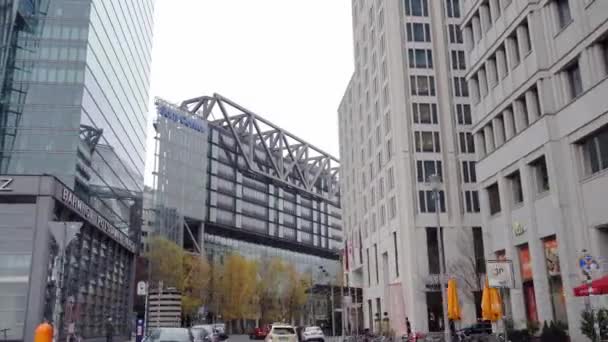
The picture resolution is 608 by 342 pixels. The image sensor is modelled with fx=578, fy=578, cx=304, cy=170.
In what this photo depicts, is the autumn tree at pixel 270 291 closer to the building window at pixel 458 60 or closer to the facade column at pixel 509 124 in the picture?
the building window at pixel 458 60

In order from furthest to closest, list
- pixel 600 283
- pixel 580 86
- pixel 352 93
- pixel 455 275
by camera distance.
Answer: pixel 352 93, pixel 455 275, pixel 580 86, pixel 600 283

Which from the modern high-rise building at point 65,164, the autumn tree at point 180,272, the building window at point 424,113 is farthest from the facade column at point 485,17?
the autumn tree at point 180,272

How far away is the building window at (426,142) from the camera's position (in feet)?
216

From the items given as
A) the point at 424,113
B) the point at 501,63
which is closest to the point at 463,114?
the point at 424,113

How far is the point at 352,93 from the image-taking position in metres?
94.3

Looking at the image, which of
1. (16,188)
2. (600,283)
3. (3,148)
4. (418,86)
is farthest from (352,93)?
(600,283)

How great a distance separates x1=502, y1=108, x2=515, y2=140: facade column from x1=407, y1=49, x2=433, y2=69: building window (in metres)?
33.6

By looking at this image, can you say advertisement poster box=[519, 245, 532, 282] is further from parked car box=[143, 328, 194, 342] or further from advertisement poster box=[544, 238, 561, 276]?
parked car box=[143, 328, 194, 342]

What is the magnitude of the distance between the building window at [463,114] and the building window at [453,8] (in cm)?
1143

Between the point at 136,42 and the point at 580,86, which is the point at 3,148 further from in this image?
the point at 580,86

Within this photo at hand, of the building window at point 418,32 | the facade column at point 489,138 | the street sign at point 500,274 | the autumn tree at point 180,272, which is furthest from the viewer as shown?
the autumn tree at point 180,272

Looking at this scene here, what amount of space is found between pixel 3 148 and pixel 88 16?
46.0ft

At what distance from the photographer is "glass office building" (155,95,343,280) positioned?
352ft

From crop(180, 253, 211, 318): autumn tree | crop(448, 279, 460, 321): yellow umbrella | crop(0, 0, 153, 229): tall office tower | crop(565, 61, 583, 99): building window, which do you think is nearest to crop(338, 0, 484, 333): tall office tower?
crop(180, 253, 211, 318): autumn tree
